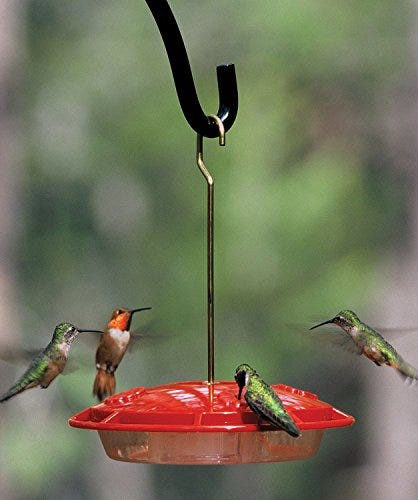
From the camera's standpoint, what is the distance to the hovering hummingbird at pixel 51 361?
11.3 feet

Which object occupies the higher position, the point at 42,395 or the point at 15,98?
the point at 15,98

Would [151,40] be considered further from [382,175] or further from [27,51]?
[382,175]

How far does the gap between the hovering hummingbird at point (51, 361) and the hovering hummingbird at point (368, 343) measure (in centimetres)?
73

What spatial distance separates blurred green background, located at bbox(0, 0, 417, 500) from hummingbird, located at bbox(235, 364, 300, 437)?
653cm

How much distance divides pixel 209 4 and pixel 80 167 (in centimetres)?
195

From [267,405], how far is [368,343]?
965mm

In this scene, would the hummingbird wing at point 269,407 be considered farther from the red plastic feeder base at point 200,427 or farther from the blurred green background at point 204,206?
the blurred green background at point 204,206

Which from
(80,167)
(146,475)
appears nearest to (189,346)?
(146,475)

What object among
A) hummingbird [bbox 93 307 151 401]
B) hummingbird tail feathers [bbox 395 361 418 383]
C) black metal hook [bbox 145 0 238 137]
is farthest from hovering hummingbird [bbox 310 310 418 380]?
black metal hook [bbox 145 0 238 137]

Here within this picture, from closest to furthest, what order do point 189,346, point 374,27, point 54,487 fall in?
point 54,487, point 189,346, point 374,27

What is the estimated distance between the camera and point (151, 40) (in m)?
10.9

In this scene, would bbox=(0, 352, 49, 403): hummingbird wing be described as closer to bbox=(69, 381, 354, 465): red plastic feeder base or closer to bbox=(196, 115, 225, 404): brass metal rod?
bbox=(69, 381, 354, 465): red plastic feeder base

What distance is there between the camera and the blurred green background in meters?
9.52

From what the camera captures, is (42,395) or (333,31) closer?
(42,395)
